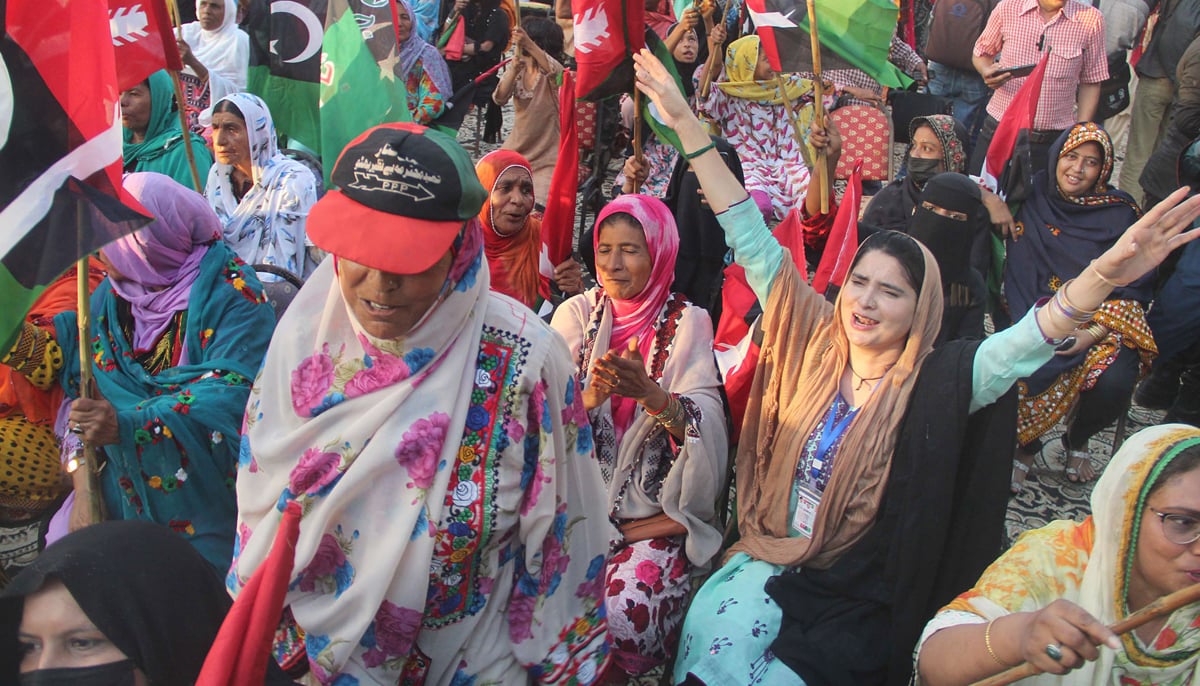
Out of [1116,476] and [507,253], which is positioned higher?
[1116,476]

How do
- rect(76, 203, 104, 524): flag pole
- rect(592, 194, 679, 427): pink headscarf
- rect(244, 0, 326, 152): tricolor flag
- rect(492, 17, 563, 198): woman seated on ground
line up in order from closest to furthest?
rect(76, 203, 104, 524): flag pole, rect(592, 194, 679, 427): pink headscarf, rect(244, 0, 326, 152): tricolor flag, rect(492, 17, 563, 198): woman seated on ground

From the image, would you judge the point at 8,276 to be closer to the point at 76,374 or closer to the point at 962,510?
the point at 76,374

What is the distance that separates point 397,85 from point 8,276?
2.15m

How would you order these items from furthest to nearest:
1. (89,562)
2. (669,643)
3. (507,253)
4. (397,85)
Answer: (507,253), (397,85), (669,643), (89,562)

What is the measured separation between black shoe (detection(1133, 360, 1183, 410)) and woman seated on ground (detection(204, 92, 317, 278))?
14.4ft

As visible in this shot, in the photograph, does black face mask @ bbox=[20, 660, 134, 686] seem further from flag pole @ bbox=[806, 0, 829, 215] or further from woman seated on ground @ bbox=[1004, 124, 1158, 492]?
woman seated on ground @ bbox=[1004, 124, 1158, 492]

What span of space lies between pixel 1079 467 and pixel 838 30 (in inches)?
97.0

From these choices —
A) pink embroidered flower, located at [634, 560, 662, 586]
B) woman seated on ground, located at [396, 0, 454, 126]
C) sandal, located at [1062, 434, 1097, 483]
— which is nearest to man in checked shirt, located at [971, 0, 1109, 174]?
sandal, located at [1062, 434, 1097, 483]

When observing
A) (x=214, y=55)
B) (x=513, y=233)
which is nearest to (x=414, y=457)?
(x=513, y=233)

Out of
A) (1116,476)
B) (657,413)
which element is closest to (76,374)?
(657,413)

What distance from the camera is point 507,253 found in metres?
4.32

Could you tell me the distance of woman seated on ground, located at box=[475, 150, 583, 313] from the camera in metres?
4.21

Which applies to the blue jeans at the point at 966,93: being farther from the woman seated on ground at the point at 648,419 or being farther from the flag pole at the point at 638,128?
the woman seated on ground at the point at 648,419

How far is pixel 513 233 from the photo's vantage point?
14.1ft
